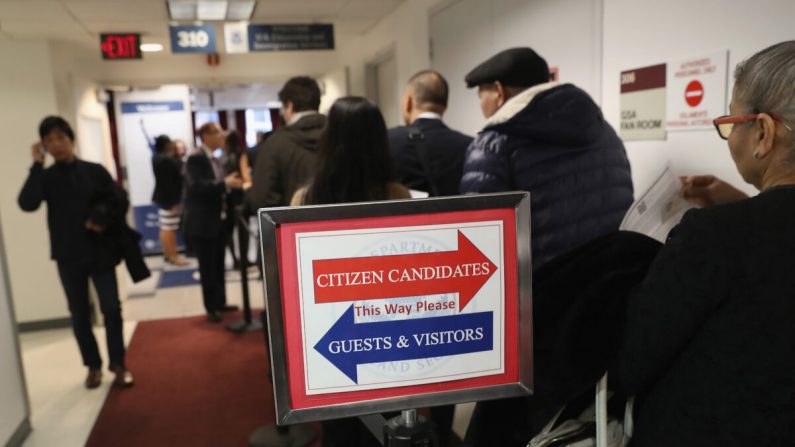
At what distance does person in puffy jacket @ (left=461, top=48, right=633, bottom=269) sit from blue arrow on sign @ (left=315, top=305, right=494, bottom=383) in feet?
2.58

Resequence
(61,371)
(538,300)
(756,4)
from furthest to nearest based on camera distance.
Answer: (61,371) → (756,4) → (538,300)

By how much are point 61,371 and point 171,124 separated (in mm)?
5205

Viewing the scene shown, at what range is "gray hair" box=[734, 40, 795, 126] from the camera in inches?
31.9

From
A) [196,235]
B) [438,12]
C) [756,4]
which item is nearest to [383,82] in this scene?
[438,12]

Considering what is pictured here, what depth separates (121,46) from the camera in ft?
18.0

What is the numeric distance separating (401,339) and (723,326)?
0.46m

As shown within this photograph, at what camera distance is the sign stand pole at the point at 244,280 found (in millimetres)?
4383

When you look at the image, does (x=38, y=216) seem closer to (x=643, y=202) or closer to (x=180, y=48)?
(x=180, y=48)

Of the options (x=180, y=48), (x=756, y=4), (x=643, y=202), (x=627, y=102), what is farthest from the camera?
(x=180, y=48)

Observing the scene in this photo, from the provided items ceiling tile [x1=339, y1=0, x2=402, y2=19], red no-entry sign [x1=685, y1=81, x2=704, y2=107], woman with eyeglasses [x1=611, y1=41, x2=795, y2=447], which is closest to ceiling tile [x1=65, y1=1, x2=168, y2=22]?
ceiling tile [x1=339, y1=0, x2=402, y2=19]

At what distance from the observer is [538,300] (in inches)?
37.4

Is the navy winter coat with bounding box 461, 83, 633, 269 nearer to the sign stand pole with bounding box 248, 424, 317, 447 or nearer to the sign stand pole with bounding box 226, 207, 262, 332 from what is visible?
the sign stand pole with bounding box 248, 424, 317, 447

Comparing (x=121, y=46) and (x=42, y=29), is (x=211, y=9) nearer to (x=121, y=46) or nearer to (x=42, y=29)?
(x=121, y=46)

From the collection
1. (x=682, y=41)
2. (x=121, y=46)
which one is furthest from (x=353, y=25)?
(x=682, y=41)
